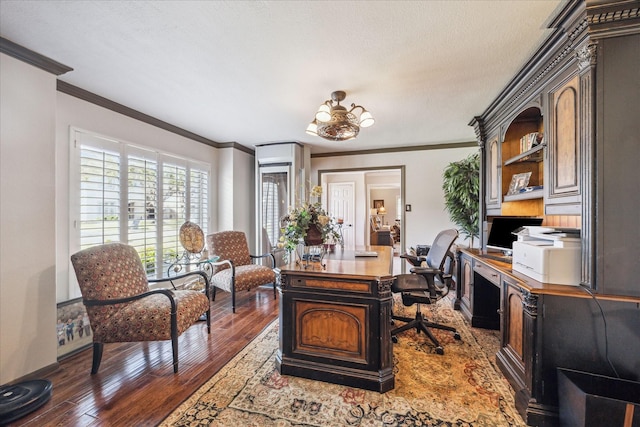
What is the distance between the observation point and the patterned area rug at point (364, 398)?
167 centimetres

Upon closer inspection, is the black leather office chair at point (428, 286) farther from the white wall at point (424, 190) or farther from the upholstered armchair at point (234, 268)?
the white wall at point (424, 190)

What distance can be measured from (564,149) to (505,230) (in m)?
1.20

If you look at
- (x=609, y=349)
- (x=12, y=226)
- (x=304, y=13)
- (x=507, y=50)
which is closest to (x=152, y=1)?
(x=304, y=13)

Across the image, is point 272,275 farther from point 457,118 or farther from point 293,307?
point 457,118

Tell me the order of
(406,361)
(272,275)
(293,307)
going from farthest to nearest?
1. (272,275)
2. (406,361)
3. (293,307)

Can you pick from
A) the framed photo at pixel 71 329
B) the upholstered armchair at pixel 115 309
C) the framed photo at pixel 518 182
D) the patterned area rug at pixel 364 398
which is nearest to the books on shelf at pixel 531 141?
the framed photo at pixel 518 182

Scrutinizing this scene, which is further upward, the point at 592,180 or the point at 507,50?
the point at 507,50

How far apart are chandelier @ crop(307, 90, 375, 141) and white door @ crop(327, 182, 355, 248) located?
4009 mm

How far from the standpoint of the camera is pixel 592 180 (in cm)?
156

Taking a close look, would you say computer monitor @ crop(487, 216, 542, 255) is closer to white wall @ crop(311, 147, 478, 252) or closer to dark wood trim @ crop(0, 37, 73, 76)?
white wall @ crop(311, 147, 478, 252)

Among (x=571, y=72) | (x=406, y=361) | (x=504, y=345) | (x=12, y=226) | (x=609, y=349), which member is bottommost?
(x=406, y=361)

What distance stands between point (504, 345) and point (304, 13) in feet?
9.55

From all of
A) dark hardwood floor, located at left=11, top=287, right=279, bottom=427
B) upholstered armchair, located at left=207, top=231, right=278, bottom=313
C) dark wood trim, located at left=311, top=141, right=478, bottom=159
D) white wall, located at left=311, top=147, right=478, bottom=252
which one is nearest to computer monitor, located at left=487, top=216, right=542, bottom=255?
white wall, located at left=311, top=147, right=478, bottom=252

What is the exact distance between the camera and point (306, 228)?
2244mm
